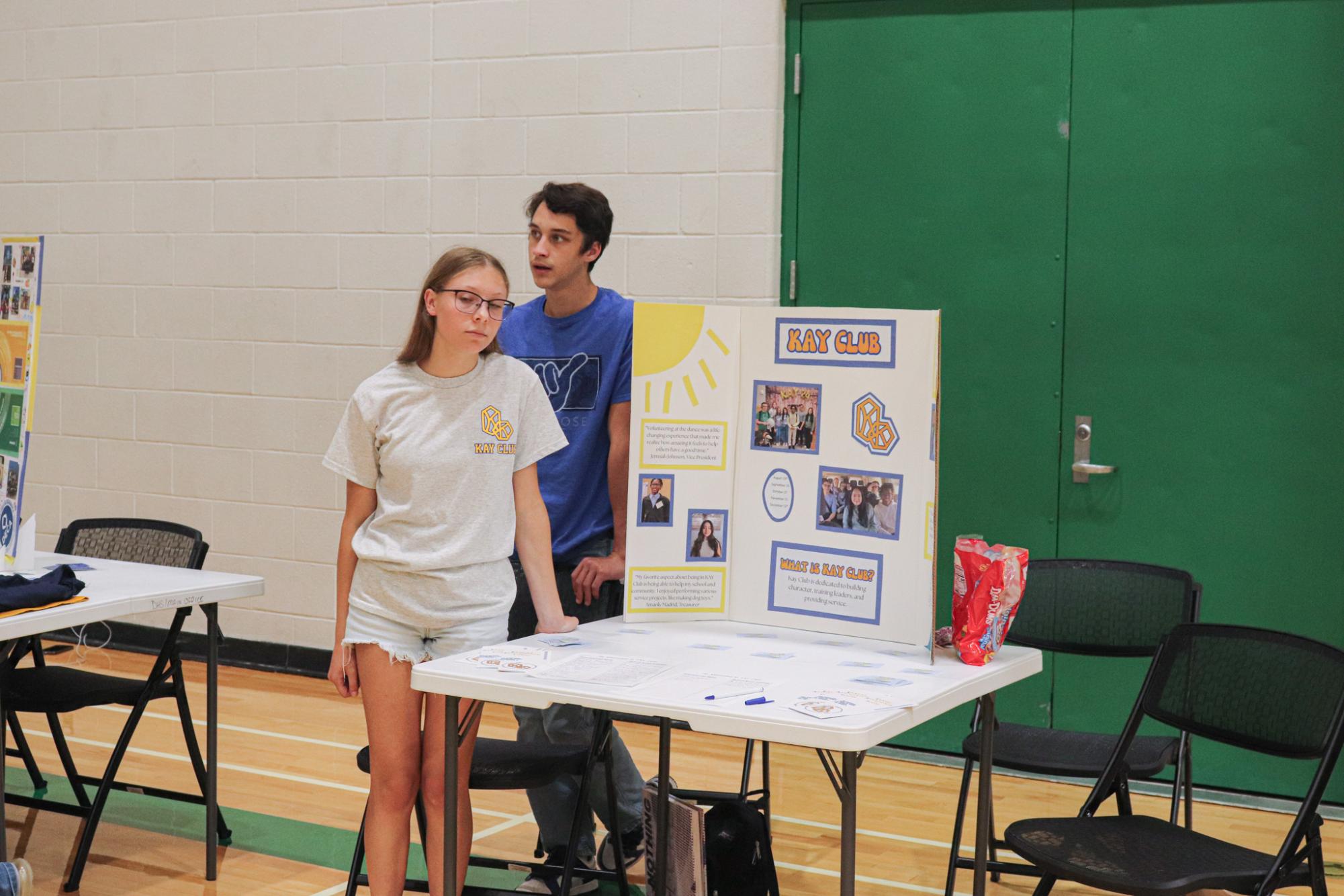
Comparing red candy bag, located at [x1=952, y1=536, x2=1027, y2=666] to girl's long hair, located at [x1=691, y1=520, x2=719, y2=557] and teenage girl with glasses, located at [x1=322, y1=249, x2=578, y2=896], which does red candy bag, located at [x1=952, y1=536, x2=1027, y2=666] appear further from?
teenage girl with glasses, located at [x1=322, y1=249, x2=578, y2=896]

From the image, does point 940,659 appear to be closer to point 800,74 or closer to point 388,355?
point 800,74

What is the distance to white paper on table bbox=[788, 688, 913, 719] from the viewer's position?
2338mm

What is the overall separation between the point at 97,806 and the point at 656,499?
1.76 meters

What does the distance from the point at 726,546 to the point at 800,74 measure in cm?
247

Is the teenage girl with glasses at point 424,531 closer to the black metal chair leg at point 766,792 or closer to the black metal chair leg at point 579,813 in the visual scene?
the black metal chair leg at point 579,813

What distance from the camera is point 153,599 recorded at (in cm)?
342

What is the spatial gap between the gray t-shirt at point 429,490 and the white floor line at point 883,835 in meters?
1.59

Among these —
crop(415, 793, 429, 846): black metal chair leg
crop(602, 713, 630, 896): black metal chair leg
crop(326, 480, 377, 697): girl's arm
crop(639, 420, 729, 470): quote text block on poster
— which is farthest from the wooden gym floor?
crop(639, 420, 729, 470): quote text block on poster

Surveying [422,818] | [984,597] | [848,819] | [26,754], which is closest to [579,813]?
[422,818]

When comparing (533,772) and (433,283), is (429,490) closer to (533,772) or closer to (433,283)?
(433,283)

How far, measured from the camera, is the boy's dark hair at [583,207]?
335 cm

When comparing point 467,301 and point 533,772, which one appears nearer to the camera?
point 467,301

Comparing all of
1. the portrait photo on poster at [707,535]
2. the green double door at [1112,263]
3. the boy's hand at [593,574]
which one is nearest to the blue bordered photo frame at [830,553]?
the portrait photo on poster at [707,535]

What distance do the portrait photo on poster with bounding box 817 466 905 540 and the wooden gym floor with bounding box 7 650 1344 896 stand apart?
1.22 meters
